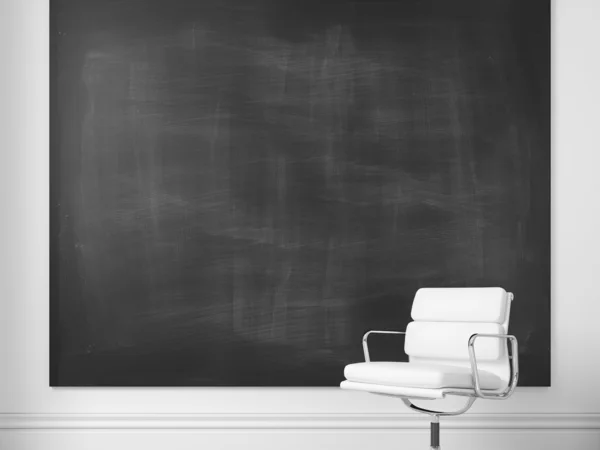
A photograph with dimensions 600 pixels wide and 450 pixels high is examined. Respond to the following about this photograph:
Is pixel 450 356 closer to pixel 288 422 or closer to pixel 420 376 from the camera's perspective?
pixel 420 376

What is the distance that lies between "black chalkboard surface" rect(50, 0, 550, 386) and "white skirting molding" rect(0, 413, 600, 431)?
19 centimetres

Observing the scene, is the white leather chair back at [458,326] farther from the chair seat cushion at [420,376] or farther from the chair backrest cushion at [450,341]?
the chair seat cushion at [420,376]

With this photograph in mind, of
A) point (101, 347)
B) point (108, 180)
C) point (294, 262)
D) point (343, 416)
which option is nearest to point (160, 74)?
point (108, 180)

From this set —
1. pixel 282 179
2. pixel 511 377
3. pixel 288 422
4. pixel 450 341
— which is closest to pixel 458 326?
pixel 450 341

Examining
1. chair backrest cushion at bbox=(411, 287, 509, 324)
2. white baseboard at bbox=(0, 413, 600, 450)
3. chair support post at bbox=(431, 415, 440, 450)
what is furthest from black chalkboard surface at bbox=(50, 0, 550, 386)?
chair support post at bbox=(431, 415, 440, 450)

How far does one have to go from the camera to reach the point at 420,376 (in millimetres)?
2941

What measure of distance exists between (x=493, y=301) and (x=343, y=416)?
3.61 feet

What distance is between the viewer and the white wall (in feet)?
12.7

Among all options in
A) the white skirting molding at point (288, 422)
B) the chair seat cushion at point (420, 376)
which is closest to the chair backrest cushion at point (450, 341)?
the chair seat cushion at point (420, 376)

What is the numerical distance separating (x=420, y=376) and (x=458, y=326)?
52 cm

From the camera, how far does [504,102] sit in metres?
3.96

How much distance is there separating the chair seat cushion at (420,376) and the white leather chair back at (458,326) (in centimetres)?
19

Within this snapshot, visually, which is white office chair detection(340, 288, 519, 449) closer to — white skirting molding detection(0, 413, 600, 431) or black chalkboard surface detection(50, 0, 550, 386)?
black chalkboard surface detection(50, 0, 550, 386)

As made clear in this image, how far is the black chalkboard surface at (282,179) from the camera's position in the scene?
3875 mm
